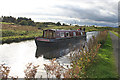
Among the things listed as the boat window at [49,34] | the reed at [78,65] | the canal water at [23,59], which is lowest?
the canal water at [23,59]

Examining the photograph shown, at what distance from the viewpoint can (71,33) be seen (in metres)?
20.3

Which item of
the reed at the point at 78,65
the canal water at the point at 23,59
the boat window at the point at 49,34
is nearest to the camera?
the reed at the point at 78,65

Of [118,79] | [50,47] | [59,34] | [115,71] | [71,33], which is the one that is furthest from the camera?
[71,33]

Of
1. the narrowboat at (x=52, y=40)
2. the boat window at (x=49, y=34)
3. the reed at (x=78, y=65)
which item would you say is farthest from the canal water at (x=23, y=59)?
the boat window at (x=49, y=34)

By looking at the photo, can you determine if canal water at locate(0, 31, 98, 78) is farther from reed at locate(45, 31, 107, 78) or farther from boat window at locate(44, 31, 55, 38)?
boat window at locate(44, 31, 55, 38)

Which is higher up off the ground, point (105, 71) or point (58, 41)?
point (58, 41)

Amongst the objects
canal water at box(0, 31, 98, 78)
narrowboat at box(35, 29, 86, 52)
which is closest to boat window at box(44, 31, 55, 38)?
narrowboat at box(35, 29, 86, 52)

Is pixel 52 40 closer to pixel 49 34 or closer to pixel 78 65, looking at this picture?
pixel 49 34

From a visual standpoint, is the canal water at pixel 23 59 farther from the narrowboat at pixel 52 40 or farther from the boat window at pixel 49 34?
the boat window at pixel 49 34

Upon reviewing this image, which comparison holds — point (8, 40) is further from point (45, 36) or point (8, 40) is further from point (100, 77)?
point (100, 77)

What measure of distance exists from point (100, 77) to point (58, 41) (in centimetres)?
1051

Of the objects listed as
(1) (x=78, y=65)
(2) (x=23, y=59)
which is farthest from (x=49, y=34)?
(1) (x=78, y=65)

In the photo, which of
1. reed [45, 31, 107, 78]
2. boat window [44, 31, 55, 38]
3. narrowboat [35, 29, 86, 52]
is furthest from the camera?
boat window [44, 31, 55, 38]

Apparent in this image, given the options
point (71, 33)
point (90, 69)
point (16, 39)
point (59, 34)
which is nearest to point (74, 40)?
point (71, 33)
